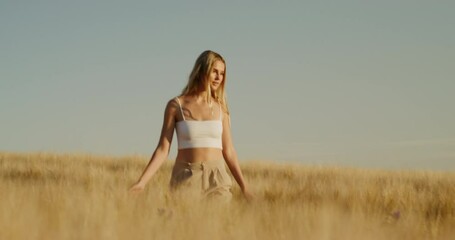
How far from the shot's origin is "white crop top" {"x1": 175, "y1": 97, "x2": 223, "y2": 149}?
4.00 metres

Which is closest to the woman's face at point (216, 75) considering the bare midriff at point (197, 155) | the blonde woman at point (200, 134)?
the blonde woman at point (200, 134)

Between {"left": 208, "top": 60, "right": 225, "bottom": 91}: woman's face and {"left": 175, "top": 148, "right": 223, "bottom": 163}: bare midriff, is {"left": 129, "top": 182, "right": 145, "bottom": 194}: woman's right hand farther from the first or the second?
{"left": 208, "top": 60, "right": 225, "bottom": 91}: woman's face

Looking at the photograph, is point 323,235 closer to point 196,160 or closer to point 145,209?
point 145,209

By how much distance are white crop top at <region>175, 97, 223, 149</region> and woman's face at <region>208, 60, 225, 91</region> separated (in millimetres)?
278

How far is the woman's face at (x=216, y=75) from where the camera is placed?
13.0 ft

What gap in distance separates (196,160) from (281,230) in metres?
1.31

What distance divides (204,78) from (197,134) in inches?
16.4

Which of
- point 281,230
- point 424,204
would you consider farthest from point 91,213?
point 424,204

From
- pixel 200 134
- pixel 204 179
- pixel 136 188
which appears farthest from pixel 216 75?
pixel 136 188

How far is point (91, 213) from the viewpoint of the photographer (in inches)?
107

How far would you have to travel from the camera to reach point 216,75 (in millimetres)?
4031

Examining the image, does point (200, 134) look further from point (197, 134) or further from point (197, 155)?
point (197, 155)

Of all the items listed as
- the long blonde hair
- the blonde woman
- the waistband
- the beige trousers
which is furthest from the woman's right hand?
the long blonde hair

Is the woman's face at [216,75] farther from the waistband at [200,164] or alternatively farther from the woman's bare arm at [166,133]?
the waistband at [200,164]
